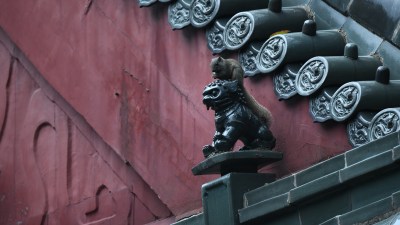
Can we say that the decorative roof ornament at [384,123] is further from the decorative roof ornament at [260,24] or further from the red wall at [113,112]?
the decorative roof ornament at [260,24]

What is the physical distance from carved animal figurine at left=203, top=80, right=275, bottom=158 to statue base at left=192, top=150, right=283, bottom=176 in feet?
0.37

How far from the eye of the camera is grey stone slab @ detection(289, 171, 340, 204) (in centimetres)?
1229

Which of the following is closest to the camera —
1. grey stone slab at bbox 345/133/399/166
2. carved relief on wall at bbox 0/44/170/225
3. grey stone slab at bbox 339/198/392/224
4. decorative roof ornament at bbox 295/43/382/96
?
grey stone slab at bbox 339/198/392/224

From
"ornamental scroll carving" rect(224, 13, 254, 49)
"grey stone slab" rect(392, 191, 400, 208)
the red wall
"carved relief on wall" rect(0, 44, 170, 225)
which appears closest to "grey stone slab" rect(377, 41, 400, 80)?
the red wall

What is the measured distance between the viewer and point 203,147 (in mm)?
13898

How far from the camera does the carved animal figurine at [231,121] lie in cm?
1342

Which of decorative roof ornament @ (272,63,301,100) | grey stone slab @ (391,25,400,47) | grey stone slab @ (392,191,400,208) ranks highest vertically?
grey stone slab @ (391,25,400,47)

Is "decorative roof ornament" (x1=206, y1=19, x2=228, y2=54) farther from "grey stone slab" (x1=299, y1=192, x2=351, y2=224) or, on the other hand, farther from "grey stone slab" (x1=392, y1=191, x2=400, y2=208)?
"grey stone slab" (x1=392, y1=191, x2=400, y2=208)

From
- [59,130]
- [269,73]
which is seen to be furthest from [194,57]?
[59,130]

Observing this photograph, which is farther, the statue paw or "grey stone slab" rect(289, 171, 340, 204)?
the statue paw

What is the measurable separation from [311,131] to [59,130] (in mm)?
3918

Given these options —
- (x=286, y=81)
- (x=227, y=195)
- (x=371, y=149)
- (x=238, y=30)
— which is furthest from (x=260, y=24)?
(x=371, y=149)

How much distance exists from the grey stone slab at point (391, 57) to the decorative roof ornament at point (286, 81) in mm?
762

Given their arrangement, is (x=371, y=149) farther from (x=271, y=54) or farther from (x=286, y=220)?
(x=271, y=54)
